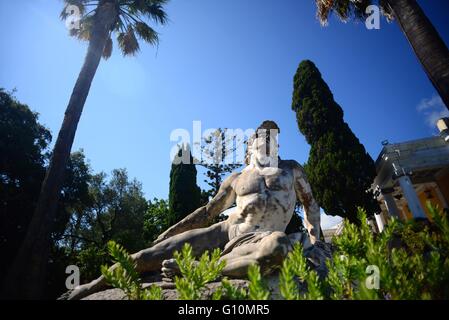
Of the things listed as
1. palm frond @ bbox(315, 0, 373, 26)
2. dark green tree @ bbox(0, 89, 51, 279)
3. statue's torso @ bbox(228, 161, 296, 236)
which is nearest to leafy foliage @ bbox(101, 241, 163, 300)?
statue's torso @ bbox(228, 161, 296, 236)

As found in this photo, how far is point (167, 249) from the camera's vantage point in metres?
2.91

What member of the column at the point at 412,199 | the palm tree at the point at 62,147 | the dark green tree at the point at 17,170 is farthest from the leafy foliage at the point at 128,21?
the column at the point at 412,199

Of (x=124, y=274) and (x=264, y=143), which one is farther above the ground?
(x=264, y=143)

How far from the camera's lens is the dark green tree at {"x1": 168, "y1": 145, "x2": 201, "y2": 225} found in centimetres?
1791

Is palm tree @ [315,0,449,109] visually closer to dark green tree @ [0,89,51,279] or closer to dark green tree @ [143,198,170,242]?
dark green tree @ [0,89,51,279]

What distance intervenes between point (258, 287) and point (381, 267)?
0.48m

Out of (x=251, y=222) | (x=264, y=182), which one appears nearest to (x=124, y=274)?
(x=251, y=222)

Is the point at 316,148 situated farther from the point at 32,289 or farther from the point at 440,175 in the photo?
the point at 32,289

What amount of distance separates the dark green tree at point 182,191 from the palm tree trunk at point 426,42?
14095 mm

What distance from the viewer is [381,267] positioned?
3.48 feet

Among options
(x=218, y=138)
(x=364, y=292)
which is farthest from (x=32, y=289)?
(x=218, y=138)

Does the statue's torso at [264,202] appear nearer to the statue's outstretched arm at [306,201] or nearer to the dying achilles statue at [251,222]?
the dying achilles statue at [251,222]

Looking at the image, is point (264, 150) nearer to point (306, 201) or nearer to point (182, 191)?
point (306, 201)

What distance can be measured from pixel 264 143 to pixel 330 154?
43.9 ft
